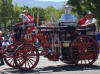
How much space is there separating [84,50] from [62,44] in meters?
0.94

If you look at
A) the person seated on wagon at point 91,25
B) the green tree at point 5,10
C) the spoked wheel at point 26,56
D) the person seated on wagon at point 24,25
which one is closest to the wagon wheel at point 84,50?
the person seated on wagon at point 91,25

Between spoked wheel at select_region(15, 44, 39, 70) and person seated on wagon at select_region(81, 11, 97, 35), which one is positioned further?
person seated on wagon at select_region(81, 11, 97, 35)

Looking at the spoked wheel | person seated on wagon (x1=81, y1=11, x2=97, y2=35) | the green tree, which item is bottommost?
the spoked wheel

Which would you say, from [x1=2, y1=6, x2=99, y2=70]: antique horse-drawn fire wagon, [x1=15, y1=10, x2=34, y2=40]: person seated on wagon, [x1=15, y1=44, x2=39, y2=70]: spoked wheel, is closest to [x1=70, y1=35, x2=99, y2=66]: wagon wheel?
[x1=2, y1=6, x2=99, y2=70]: antique horse-drawn fire wagon

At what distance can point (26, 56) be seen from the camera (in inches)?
398

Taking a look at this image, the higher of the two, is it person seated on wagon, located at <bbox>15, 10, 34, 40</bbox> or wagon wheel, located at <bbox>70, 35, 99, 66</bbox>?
person seated on wagon, located at <bbox>15, 10, 34, 40</bbox>

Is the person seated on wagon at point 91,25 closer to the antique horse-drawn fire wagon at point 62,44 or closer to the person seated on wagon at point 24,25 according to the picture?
the antique horse-drawn fire wagon at point 62,44

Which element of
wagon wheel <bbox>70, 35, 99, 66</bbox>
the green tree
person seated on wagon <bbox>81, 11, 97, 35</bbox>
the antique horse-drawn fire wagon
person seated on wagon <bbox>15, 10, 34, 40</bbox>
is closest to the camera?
person seated on wagon <bbox>15, 10, 34, 40</bbox>

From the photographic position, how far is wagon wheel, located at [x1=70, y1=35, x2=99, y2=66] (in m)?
10.9

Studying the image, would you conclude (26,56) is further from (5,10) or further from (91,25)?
(5,10)

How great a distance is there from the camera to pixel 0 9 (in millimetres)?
39156

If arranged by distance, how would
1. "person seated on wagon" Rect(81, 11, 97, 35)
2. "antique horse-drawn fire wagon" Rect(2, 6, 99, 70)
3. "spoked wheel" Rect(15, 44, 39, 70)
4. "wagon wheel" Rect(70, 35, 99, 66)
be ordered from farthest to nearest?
"person seated on wagon" Rect(81, 11, 97, 35), "wagon wheel" Rect(70, 35, 99, 66), "antique horse-drawn fire wagon" Rect(2, 6, 99, 70), "spoked wheel" Rect(15, 44, 39, 70)

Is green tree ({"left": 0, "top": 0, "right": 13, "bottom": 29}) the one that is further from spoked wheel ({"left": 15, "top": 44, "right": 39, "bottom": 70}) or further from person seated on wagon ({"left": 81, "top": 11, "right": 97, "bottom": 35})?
spoked wheel ({"left": 15, "top": 44, "right": 39, "bottom": 70})

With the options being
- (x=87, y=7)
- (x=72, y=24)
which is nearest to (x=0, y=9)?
(x=87, y=7)
